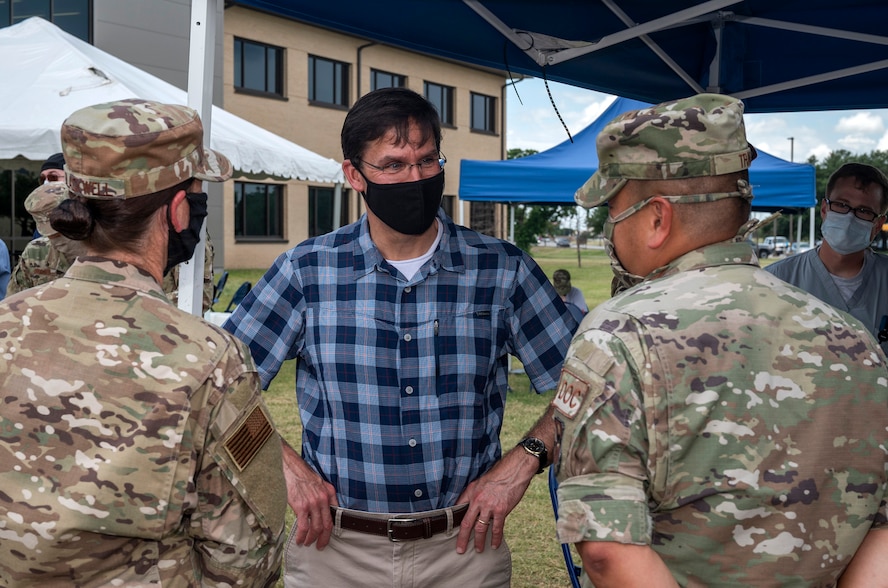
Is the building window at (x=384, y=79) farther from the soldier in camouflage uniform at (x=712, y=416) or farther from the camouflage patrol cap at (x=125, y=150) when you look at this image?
the soldier in camouflage uniform at (x=712, y=416)

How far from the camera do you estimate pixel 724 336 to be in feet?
4.50

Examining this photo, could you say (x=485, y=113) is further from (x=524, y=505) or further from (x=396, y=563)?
(x=396, y=563)

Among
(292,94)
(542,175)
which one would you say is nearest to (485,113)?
(292,94)

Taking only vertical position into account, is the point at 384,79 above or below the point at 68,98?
above

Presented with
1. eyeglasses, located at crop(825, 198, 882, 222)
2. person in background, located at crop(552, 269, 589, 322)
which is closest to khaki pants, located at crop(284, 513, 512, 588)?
eyeglasses, located at crop(825, 198, 882, 222)

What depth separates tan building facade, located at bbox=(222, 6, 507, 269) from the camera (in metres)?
20.6

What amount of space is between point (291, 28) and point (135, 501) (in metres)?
22.1

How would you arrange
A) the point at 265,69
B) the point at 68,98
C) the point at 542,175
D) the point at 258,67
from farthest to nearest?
1. the point at 265,69
2. the point at 258,67
3. the point at 542,175
4. the point at 68,98

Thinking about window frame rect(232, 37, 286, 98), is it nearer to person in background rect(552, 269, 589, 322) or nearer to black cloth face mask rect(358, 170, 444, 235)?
person in background rect(552, 269, 589, 322)

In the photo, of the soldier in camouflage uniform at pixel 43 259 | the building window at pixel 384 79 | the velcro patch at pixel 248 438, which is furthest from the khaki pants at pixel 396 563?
the building window at pixel 384 79

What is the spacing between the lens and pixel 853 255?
139 inches

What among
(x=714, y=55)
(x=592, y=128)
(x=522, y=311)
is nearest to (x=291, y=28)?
(x=592, y=128)

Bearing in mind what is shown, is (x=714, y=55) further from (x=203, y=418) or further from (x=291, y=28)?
(x=291, y=28)

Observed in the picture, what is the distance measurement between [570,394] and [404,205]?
3.36 ft
